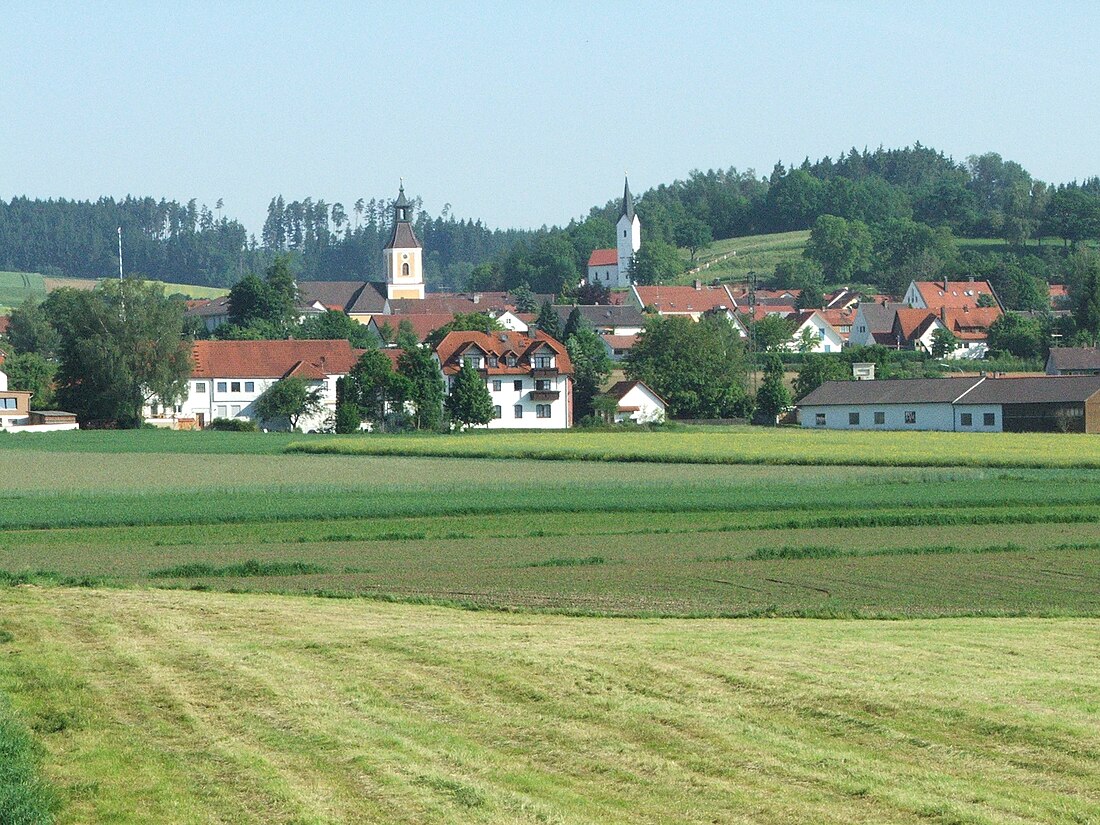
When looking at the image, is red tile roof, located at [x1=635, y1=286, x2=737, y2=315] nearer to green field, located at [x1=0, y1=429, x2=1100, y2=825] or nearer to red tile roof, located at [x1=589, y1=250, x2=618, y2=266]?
red tile roof, located at [x1=589, y1=250, x2=618, y2=266]

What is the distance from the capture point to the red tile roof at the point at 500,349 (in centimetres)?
8969

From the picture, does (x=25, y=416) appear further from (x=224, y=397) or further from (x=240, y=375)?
(x=240, y=375)

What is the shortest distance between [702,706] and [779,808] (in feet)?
8.76

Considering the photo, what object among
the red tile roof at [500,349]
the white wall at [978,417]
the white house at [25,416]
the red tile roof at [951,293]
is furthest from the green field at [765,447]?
the red tile roof at [951,293]

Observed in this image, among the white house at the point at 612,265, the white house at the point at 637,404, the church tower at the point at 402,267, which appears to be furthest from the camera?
the white house at the point at 612,265

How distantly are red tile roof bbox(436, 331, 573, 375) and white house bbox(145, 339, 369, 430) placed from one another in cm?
363

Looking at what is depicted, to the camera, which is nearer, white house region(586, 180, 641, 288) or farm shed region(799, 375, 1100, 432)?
farm shed region(799, 375, 1100, 432)

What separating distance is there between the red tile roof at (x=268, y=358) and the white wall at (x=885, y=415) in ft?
91.0

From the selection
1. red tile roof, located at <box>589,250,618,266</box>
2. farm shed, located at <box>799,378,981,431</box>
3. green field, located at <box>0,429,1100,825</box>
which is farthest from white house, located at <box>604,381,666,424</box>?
red tile roof, located at <box>589,250,618,266</box>

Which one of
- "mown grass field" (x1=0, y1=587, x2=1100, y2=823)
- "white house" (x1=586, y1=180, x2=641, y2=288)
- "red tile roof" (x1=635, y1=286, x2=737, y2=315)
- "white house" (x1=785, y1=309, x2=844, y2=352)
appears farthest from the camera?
"white house" (x1=586, y1=180, x2=641, y2=288)

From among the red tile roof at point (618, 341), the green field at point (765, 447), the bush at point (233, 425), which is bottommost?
the green field at point (765, 447)

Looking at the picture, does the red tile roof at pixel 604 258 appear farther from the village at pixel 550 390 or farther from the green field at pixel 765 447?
the green field at pixel 765 447

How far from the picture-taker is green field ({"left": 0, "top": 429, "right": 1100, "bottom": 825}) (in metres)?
11.0

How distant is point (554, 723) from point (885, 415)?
69974 mm
